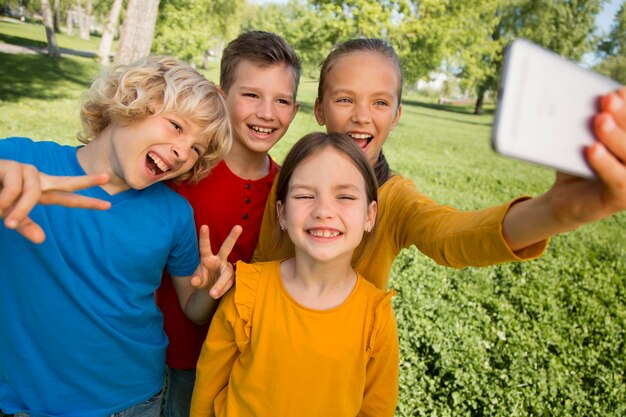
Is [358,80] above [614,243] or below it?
above

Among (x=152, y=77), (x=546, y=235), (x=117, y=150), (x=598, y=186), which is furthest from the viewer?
(x=152, y=77)

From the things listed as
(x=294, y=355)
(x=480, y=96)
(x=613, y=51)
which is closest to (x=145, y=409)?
(x=294, y=355)

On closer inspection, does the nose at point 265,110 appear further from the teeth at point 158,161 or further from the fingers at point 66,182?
the fingers at point 66,182

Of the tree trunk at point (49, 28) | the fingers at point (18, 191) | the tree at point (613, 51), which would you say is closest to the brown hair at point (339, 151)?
the fingers at point (18, 191)

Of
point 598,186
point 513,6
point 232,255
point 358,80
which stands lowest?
point 232,255

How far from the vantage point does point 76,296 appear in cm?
158

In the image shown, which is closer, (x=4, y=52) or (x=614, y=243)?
(x=614, y=243)

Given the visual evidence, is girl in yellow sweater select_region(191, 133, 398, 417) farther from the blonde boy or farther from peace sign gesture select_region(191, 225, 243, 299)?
the blonde boy

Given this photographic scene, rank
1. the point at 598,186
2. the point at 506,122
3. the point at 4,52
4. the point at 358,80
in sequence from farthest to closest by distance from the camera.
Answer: the point at 4,52
the point at 358,80
the point at 598,186
the point at 506,122

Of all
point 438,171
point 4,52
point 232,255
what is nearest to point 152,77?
point 232,255

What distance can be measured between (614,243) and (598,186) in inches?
302

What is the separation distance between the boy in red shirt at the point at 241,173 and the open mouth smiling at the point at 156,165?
0.68ft

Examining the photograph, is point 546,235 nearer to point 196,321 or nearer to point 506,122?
point 506,122

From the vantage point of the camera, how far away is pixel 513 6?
3800 cm
